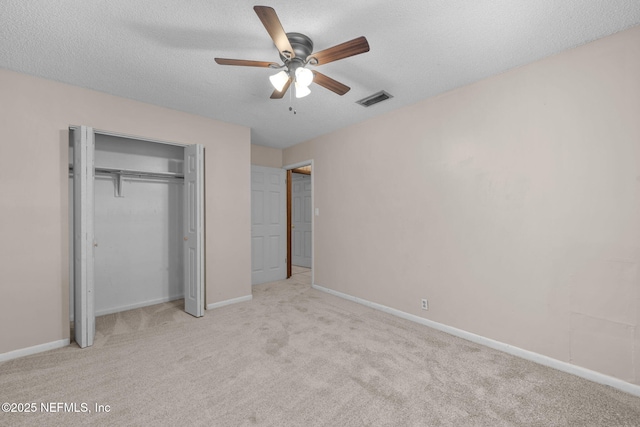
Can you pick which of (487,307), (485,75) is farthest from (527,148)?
(487,307)

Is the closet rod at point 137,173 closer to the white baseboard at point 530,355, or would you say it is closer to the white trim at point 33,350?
the white trim at point 33,350

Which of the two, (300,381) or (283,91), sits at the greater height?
(283,91)

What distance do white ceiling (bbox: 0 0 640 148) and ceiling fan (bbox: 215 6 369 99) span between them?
115 millimetres

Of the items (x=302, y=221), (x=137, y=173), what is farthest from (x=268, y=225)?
(x=137, y=173)

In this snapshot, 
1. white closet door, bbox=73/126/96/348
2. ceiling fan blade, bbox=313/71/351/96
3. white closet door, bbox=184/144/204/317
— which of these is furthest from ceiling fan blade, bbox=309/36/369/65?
white closet door, bbox=73/126/96/348

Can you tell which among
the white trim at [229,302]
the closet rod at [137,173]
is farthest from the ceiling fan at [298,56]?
the white trim at [229,302]

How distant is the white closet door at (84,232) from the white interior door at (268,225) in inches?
96.6

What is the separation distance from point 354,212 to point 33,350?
145 inches

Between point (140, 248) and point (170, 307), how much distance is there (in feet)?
3.00

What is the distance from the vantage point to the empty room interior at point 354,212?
1.84m

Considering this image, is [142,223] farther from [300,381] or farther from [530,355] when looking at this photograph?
[530,355]

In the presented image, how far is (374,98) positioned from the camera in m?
3.08

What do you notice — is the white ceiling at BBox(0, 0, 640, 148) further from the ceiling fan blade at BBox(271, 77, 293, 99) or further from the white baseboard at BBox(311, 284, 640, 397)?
the white baseboard at BBox(311, 284, 640, 397)

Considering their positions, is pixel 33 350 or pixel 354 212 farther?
pixel 354 212
